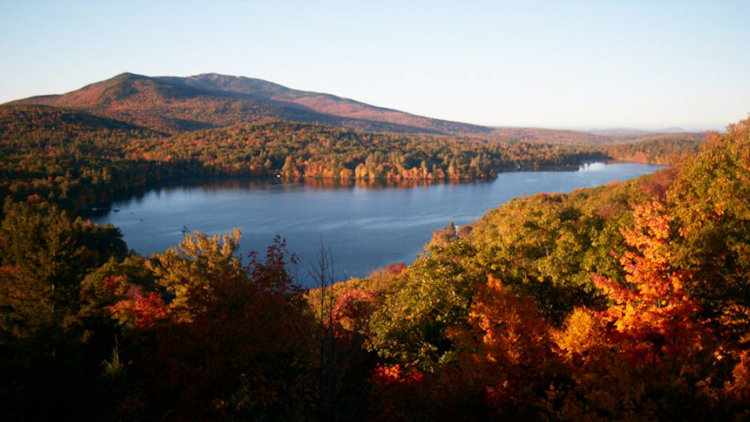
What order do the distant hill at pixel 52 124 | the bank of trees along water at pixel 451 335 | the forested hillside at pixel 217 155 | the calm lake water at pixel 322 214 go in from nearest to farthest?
the bank of trees along water at pixel 451 335 → the calm lake water at pixel 322 214 → the forested hillside at pixel 217 155 → the distant hill at pixel 52 124

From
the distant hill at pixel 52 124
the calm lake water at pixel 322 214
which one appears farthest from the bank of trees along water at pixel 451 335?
the distant hill at pixel 52 124

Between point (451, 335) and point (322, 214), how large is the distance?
59.7 m

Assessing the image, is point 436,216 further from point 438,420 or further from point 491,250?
point 438,420

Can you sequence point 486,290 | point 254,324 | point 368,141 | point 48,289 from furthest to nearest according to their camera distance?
point 368,141, point 48,289, point 486,290, point 254,324

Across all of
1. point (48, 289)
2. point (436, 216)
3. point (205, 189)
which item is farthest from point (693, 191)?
point (205, 189)

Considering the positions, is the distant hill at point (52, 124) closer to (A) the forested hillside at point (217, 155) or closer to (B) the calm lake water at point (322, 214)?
(A) the forested hillside at point (217, 155)

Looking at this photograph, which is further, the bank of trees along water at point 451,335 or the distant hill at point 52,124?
the distant hill at point 52,124

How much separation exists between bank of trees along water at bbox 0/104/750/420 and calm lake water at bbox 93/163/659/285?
2104cm

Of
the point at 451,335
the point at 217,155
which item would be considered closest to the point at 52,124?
the point at 217,155

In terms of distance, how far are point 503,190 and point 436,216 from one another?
99.6 ft

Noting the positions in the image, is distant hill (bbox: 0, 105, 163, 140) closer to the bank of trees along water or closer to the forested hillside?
the forested hillside

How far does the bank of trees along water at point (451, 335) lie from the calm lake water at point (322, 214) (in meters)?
21.0

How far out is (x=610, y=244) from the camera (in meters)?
12.6

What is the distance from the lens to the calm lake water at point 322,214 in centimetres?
5062
